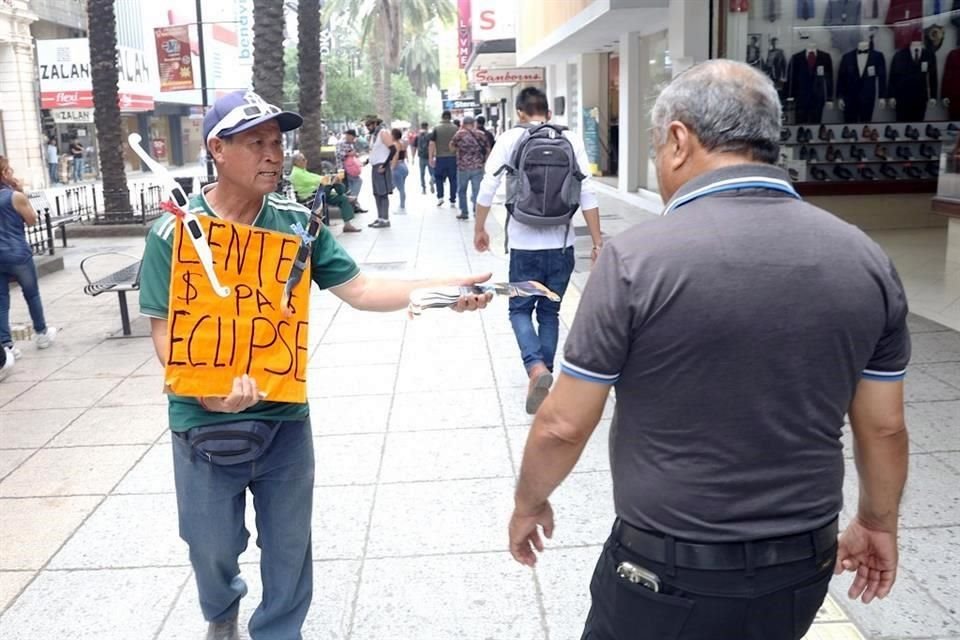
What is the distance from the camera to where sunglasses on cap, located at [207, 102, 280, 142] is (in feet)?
8.66

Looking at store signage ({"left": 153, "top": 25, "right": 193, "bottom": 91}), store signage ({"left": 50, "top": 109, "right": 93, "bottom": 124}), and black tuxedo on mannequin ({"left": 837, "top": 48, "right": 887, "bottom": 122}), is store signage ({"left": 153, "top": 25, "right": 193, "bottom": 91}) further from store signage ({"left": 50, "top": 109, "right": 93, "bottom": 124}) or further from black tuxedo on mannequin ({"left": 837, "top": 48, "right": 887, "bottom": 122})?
black tuxedo on mannequin ({"left": 837, "top": 48, "right": 887, "bottom": 122})

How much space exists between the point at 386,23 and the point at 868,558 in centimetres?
4430

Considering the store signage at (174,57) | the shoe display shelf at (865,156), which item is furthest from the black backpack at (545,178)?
the store signage at (174,57)

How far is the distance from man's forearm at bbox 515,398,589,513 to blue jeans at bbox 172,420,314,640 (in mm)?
1060

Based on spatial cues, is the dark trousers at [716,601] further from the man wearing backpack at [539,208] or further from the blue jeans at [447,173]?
the blue jeans at [447,173]

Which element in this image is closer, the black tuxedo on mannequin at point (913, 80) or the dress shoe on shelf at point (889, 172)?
the dress shoe on shelf at point (889, 172)

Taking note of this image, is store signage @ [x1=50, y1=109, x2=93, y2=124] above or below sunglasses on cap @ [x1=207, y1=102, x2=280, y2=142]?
above

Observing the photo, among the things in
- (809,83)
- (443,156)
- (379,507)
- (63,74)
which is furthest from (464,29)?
(379,507)

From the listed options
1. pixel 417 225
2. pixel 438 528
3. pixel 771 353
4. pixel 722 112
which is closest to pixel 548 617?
pixel 438 528

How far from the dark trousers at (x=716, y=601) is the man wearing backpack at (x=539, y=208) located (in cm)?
→ 362

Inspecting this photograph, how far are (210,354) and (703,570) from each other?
1.49m

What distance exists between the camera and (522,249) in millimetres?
5766

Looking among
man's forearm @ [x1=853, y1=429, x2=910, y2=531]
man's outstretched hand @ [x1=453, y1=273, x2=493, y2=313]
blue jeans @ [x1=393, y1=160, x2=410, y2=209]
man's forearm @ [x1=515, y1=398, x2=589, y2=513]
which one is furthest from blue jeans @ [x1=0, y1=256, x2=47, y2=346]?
blue jeans @ [x1=393, y1=160, x2=410, y2=209]

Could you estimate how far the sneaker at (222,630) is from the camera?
10.2 ft
